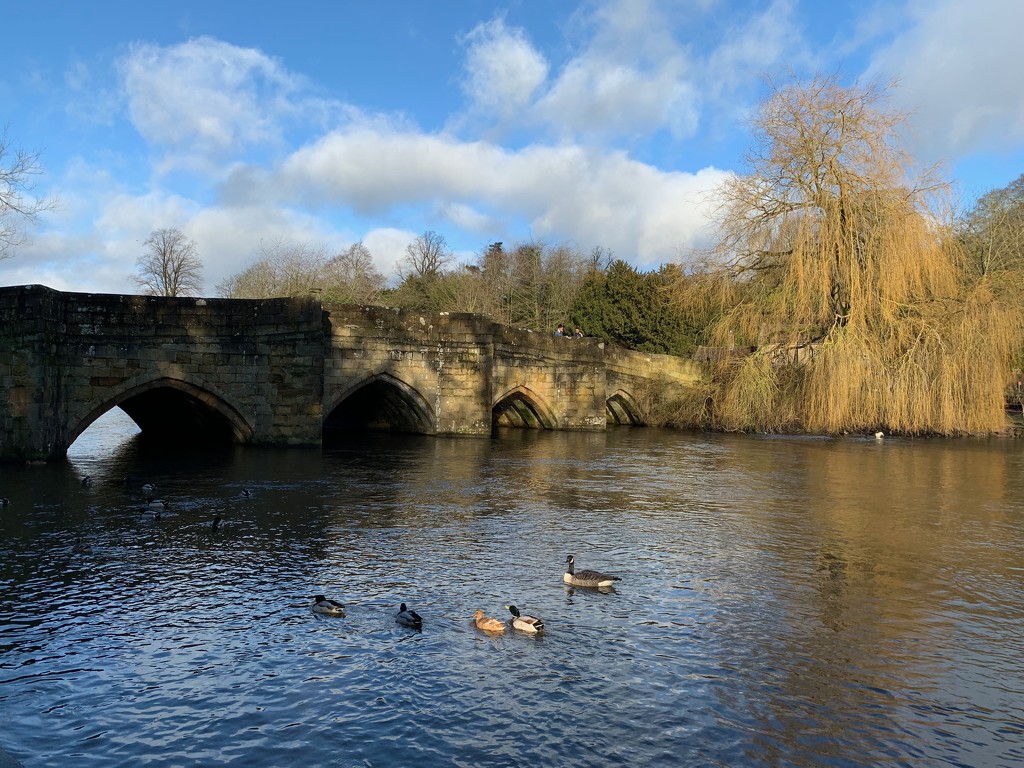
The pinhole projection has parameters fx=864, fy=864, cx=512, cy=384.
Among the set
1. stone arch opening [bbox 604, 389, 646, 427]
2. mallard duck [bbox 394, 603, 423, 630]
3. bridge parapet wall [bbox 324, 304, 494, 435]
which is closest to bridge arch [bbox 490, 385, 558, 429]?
bridge parapet wall [bbox 324, 304, 494, 435]

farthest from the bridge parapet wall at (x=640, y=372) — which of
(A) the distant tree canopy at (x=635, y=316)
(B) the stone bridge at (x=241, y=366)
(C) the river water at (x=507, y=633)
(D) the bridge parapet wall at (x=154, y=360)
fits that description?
(C) the river water at (x=507, y=633)

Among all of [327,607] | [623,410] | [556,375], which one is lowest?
[327,607]

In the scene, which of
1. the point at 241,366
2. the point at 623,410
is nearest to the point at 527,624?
the point at 241,366

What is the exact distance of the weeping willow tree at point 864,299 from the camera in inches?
1011

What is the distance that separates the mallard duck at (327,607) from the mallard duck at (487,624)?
3.87 ft

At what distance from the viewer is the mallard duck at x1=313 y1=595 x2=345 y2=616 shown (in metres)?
7.31

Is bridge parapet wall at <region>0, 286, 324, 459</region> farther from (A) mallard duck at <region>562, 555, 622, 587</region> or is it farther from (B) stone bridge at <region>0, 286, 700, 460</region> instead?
(A) mallard duck at <region>562, 555, 622, 587</region>

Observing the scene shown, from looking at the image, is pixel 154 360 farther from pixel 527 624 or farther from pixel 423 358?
pixel 527 624

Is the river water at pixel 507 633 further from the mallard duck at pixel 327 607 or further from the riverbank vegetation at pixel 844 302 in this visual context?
the riverbank vegetation at pixel 844 302

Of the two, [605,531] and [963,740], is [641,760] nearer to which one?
[963,740]

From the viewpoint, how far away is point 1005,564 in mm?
9789

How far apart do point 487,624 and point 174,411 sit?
19.3 m

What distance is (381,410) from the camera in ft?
94.6

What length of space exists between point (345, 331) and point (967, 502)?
1465 centimetres
